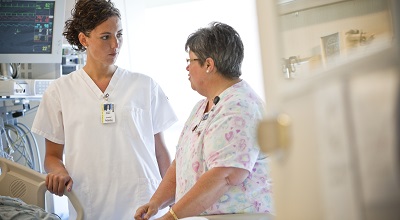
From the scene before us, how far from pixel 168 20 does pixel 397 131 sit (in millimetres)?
4741

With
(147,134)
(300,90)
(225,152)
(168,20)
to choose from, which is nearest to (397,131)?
(300,90)

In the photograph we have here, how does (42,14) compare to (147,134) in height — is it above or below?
above

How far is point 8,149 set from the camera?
3475mm

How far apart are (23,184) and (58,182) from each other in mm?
225

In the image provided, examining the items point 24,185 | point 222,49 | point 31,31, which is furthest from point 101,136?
point 31,31

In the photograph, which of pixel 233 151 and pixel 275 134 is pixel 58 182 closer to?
pixel 233 151

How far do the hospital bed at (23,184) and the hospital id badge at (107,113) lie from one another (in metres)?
0.35

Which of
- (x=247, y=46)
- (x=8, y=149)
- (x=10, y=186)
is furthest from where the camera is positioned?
(x=247, y=46)

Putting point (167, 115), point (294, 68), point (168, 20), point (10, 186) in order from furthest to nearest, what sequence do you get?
point (168, 20)
point (167, 115)
point (10, 186)
point (294, 68)

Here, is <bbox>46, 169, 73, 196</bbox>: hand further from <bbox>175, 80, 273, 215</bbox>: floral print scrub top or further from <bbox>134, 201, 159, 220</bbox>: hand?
<bbox>175, 80, 273, 215</bbox>: floral print scrub top

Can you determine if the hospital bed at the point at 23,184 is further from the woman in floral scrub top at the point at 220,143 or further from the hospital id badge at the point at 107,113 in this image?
the woman in floral scrub top at the point at 220,143

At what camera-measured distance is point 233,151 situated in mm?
1720

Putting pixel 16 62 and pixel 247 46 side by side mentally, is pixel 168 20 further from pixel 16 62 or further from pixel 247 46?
pixel 16 62

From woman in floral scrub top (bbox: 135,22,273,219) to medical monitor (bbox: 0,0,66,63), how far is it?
78.8 inches
